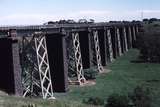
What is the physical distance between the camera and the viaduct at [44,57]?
28.2 m

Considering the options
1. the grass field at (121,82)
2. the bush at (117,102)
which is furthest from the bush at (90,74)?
the bush at (117,102)

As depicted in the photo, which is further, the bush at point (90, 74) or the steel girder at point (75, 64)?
the bush at point (90, 74)


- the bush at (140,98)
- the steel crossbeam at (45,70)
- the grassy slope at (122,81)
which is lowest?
the grassy slope at (122,81)

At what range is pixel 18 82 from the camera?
28.1 meters

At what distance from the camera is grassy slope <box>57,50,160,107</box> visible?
1377 inches

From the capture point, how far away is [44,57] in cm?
3338

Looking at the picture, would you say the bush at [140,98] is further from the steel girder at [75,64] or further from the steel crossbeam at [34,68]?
the steel girder at [75,64]

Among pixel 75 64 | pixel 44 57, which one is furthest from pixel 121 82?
pixel 44 57

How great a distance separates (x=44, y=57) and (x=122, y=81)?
12.4 metres

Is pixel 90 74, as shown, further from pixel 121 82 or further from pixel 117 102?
pixel 117 102

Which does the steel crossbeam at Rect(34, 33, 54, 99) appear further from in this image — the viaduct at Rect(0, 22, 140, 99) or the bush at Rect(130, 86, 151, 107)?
the bush at Rect(130, 86, 151, 107)

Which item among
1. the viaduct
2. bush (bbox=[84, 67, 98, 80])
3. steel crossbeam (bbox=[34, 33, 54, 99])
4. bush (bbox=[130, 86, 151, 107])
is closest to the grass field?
bush (bbox=[84, 67, 98, 80])

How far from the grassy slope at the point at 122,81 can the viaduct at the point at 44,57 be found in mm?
1843

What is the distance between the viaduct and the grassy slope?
6.05 feet
